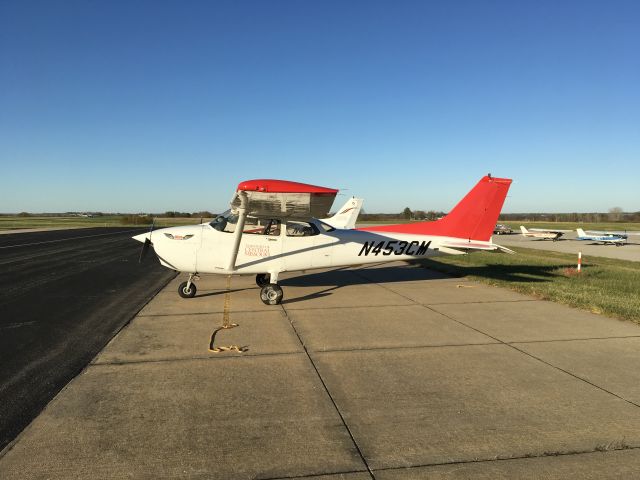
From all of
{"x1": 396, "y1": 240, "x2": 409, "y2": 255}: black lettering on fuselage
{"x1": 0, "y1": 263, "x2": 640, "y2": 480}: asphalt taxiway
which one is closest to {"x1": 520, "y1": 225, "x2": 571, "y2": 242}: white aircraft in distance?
{"x1": 396, "y1": 240, "x2": 409, "y2": 255}: black lettering on fuselage

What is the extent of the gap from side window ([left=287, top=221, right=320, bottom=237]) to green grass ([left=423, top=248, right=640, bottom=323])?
227 inches

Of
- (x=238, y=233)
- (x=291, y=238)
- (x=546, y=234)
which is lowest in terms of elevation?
(x=546, y=234)

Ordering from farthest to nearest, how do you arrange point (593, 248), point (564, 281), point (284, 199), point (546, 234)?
point (546, 234)
point (593, 248)
point (564, 281)
point (284, 199)

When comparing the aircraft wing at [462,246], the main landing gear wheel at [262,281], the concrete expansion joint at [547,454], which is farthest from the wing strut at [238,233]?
the concrete expansion joint at [547,454]

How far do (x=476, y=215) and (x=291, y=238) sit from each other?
516cm

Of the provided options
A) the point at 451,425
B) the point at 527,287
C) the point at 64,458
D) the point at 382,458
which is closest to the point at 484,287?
the point at 527,287

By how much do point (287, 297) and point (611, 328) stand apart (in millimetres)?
6625

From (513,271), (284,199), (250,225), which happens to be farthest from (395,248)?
(513,271)

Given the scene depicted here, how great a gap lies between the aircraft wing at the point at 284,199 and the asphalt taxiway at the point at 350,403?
7.74 feet

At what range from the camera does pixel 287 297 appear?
10016mm

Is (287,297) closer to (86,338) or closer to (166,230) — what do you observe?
(166,230)

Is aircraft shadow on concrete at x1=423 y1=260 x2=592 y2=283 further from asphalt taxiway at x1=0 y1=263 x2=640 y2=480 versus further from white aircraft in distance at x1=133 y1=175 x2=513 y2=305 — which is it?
asphalt taxiway at x1=0 y1=263 x2=640 y2=480

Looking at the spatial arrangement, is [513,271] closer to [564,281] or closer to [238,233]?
[564,281]

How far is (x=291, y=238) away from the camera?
32.6ft
